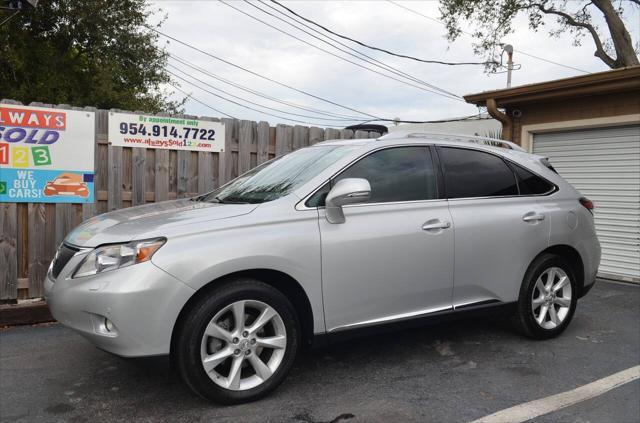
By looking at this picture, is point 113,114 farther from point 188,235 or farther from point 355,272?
point 355,272

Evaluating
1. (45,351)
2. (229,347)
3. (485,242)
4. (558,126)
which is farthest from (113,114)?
(558,126)

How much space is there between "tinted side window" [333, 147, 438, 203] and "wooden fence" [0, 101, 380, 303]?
2.94m

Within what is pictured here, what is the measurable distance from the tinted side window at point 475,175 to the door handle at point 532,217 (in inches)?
8.6

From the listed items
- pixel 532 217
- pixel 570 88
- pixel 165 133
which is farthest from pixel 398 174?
pixel 570 88

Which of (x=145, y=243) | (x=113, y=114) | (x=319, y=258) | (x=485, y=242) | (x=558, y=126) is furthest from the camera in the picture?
(x=558, y=126)

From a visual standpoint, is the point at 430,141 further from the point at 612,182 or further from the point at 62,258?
the point at 612,182

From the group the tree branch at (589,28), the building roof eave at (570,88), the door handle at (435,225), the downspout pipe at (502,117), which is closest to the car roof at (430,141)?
the door handle at (435,225)

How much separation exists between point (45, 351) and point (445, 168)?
3560 mm

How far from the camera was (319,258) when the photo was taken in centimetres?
329

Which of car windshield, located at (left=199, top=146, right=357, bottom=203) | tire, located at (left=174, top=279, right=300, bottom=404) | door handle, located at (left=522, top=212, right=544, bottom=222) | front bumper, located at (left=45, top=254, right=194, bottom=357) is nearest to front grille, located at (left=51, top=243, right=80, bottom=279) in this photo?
front bumper, located at (left=45, top=254, right=194, bottom=357)

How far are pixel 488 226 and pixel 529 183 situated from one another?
762 mm

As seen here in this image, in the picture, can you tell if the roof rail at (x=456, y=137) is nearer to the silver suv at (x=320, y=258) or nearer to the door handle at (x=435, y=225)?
the silver suv at (x=320, y=258)

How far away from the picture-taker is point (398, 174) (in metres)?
3.85

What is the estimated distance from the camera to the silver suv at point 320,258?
292 centimetres
